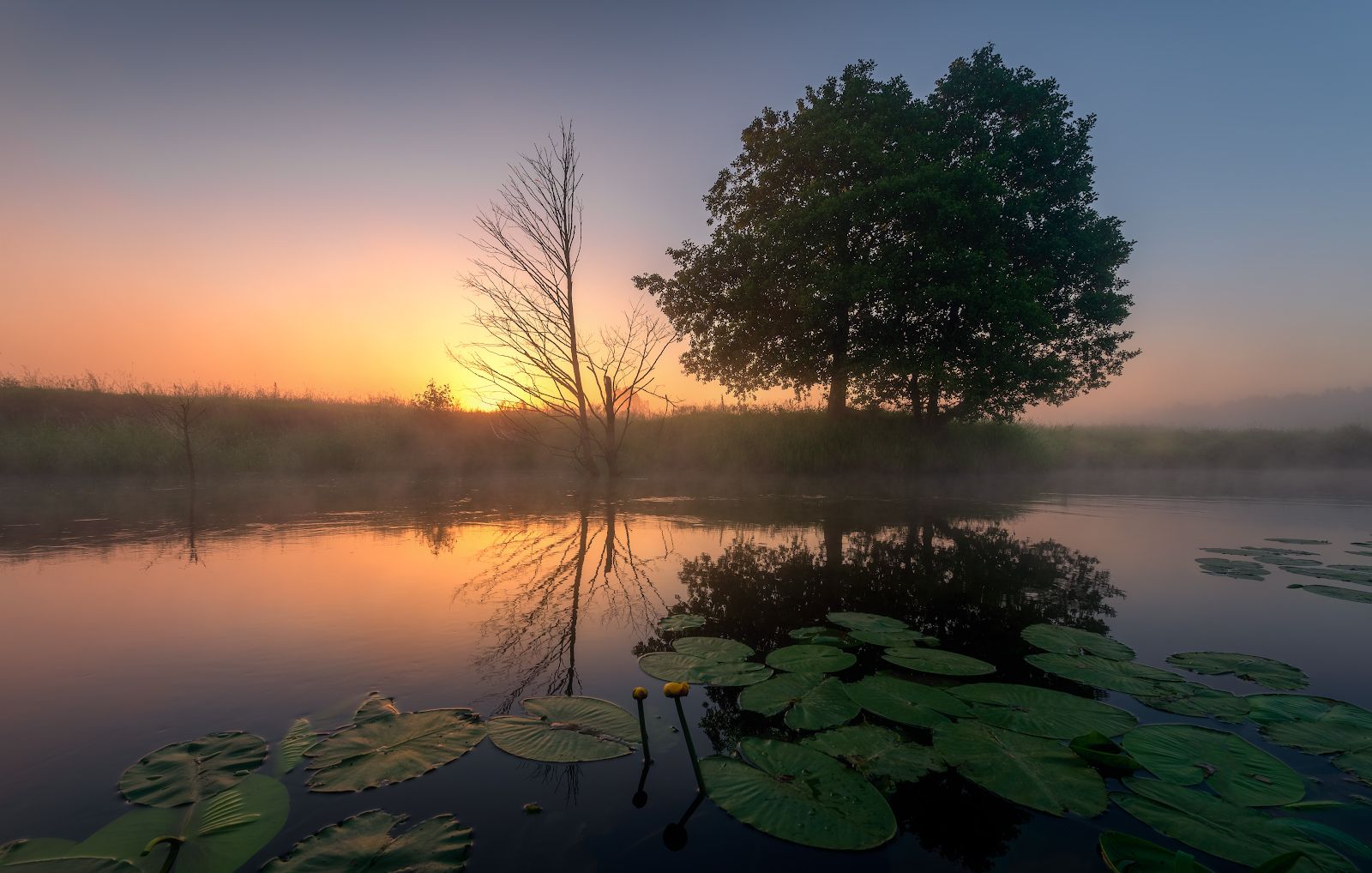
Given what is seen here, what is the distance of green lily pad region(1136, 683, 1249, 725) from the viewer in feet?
8.63

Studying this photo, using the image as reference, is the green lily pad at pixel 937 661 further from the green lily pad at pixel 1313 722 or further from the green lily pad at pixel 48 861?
the green lily pad at pixel 48 861

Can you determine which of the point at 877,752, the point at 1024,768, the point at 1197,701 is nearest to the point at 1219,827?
the point at 1024,768

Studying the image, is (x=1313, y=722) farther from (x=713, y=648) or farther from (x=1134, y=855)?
(x=713, y=648)

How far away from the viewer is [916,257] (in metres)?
14.7

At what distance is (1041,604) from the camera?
14.9ft

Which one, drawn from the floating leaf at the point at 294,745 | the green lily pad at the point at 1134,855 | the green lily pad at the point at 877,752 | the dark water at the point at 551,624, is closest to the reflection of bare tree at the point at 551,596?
the dark water at the point at 551,624

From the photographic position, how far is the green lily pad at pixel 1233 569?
5473mm

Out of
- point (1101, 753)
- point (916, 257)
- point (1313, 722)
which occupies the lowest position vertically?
point (1313, 722)

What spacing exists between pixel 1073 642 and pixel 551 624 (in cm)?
348

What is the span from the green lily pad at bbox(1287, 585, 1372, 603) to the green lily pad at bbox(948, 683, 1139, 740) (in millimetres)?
3973

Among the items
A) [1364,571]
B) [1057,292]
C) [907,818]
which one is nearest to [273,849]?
[907,818]

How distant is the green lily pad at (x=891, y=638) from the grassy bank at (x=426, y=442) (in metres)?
12.9

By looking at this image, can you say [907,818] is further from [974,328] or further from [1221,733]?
[974,328]

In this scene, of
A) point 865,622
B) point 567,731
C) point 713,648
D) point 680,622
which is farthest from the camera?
point 680,622
